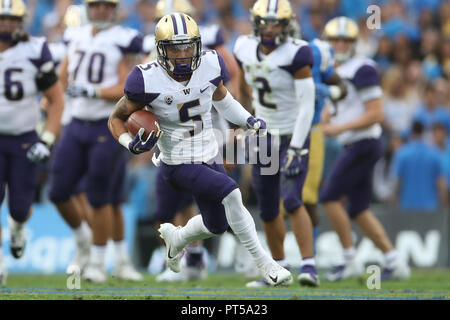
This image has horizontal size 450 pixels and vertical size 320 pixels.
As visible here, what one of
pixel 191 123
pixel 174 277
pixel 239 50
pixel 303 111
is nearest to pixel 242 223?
pixel 191 123

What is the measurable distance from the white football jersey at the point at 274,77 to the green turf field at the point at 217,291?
1.25 meters

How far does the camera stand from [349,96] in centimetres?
841

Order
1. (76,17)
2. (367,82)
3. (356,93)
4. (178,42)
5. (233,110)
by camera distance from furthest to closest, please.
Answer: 1. (76,17)
2. (356,93)
3. (367,82)
4. (233,110)
5. (178,42)

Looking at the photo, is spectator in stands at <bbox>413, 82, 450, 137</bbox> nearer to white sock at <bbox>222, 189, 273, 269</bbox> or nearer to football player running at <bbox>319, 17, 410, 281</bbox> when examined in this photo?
football player running at <bbox>319, 17, 410, 281</bbox>

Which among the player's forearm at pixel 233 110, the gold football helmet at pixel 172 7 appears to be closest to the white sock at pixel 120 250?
the gold football helmet at pixel 172 7

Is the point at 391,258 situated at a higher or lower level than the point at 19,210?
lower

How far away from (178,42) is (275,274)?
1.52 metres

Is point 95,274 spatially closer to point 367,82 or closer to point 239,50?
point 239,50

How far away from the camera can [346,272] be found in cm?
845

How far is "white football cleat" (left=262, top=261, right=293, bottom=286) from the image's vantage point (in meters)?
5.87

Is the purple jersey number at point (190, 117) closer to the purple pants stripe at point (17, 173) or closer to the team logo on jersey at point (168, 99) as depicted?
the team logo on jersey at point (168, 99)

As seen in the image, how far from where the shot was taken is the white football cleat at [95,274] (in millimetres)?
7465

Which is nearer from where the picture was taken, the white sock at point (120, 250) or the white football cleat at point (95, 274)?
the white football cleat at point (95, 274)
